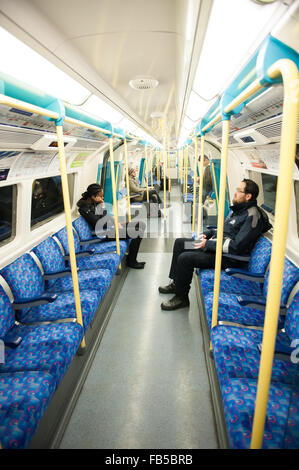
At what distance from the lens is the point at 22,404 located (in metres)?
1.53

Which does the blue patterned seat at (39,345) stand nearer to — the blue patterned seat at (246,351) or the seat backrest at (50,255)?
the seat backrest at (50,255)

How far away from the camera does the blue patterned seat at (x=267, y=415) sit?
1302 mm

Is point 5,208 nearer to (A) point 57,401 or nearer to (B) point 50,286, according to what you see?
(B) point 50,286

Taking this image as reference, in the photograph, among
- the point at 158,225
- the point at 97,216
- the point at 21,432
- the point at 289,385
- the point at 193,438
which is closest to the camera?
the point at 21,432

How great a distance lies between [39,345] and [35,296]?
620 millimetres

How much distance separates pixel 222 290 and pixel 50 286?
2117 millimetres

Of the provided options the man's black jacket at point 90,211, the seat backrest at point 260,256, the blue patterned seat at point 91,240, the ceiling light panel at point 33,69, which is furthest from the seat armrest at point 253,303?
the man's black jacket at point 90,211

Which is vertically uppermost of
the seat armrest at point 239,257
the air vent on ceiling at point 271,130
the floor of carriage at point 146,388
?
the air vent on ceiling at point 271,130

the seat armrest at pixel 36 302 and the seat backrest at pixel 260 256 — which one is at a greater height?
the seat backrest at pixel 260 256

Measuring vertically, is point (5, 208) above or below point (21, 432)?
above

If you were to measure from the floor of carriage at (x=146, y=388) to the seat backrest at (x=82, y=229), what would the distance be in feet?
4.69

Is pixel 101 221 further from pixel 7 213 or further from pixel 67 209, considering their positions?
pixel 67 209

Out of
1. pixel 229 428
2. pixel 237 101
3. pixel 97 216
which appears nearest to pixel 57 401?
pixel 229 428

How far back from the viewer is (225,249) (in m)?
3.21
